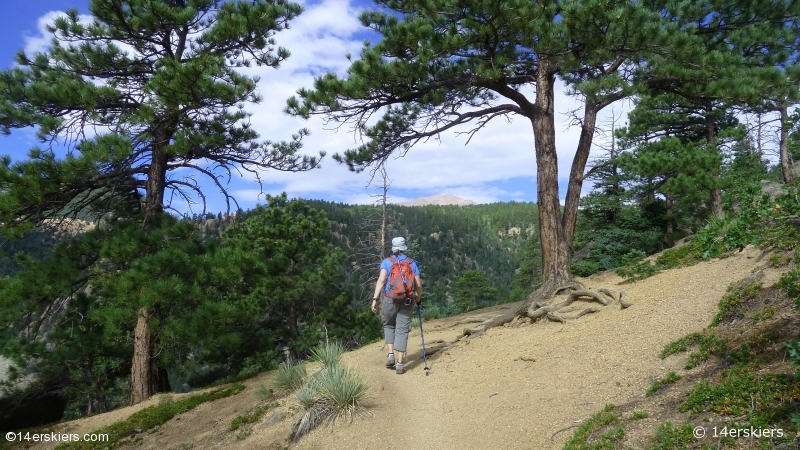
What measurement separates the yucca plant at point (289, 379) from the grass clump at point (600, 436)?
4.09 meters

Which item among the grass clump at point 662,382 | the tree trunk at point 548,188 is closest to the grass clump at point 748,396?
the grass clump at point 662,382

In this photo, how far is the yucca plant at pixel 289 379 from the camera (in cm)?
693

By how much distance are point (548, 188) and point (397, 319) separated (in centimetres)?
368

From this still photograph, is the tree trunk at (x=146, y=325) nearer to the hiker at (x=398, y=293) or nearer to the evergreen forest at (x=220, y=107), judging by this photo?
the evergreen forest at (x=220, y=107)

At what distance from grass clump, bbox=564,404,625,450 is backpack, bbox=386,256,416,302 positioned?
2805mm

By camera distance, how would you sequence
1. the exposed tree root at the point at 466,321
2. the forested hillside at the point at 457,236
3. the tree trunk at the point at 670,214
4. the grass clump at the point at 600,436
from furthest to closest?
the forested hillside at the point at 457,236
the tree trunk at the point at 670,214
the exposed tree root at the point at 466,321
the grass clump at the point at 600,436

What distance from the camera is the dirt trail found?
4.54 meters

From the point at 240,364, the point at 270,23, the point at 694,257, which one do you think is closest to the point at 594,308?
the point at 694,257

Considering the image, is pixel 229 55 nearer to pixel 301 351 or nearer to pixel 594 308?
pixel 594 308

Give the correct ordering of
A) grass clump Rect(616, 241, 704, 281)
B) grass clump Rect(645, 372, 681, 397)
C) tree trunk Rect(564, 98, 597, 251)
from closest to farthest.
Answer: grass clump Rect(645, 372, 681, 397), grass clump Rect(616, 241, 704, 281), tree trunk Rect(564, 98, 597, 251)

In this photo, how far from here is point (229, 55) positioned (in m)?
9.58

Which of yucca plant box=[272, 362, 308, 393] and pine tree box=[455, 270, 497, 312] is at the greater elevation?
yucca plant box=[272, 362, 308, 393]

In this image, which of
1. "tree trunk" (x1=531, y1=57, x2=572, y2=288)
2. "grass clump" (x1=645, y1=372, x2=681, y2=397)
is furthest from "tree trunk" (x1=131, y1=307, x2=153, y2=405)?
"grass clump" (x1=645, y1=372, x2=681, y2=397)

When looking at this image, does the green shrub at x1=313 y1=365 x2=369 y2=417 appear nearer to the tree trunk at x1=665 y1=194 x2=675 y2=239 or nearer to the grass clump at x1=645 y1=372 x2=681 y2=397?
the grass clump at x1=645 y1=372 x2=681 y2=397
